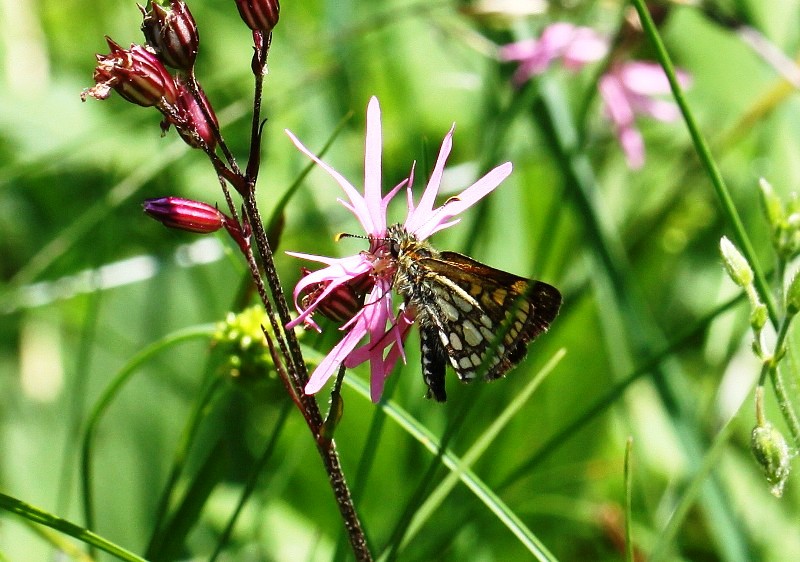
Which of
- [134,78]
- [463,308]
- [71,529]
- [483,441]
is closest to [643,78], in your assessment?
[463,308]

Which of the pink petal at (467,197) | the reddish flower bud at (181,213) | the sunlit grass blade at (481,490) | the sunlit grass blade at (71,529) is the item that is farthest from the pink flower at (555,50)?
the sunlit grass blade at (71,529)

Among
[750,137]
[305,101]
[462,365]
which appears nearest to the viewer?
[462,365]

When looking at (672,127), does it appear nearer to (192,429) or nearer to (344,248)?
(344,248)

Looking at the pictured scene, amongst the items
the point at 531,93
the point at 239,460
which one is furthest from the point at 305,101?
the point at 239,460

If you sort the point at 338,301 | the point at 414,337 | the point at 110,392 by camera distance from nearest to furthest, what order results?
1. the point at 338,301
2. the point at 110,392
3. the point at 414,337

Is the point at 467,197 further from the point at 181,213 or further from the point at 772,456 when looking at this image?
the point at 772,456

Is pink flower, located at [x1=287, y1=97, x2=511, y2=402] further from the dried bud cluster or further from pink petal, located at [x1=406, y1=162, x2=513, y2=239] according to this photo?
the dried bud cluster

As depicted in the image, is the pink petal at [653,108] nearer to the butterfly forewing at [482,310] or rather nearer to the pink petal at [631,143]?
the pink petal at [631,143]
